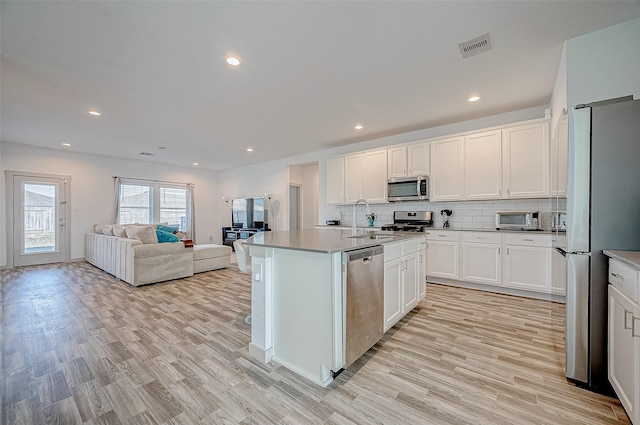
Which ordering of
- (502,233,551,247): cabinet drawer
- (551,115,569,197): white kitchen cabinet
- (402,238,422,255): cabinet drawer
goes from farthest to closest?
(502,233,551,247): cabinet drawer, (402,238,422,255): cabinet drawer, (551,115,569,197): white kitchen cabinet

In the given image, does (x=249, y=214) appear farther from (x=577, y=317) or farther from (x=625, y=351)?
(x=625, y=351)

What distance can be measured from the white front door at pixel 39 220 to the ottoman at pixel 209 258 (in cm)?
366

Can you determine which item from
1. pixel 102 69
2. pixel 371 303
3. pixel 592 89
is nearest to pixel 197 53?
pixel 102 69

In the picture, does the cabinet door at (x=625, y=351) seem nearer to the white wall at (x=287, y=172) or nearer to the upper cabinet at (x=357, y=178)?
the white wall at (x=287, y=172)

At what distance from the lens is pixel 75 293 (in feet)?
12.3

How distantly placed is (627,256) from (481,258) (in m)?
2.43

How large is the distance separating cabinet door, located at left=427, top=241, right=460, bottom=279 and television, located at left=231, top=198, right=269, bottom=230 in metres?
4.68

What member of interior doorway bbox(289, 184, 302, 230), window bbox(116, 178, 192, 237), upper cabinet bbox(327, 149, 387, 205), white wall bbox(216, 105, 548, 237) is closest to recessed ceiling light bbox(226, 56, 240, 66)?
upper cabinet bbox(327, 149, 387, 205)

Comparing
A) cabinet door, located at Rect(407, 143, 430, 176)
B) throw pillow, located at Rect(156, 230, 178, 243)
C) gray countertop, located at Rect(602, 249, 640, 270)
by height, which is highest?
cabinet door, located at Rect(407, 143, 430, 176)

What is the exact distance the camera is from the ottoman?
497 cm

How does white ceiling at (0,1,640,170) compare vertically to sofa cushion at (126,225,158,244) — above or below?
above

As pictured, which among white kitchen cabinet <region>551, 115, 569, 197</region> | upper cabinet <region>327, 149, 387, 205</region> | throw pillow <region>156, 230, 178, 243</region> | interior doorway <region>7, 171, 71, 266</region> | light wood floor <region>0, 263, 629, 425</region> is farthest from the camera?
interior doorway <region>7, 171, 71, 266</region>

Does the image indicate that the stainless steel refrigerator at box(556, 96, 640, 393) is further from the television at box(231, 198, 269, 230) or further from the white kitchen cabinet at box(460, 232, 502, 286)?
the television at box(231, 198, 269, 230)

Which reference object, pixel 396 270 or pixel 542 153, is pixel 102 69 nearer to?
pixel 396 270
